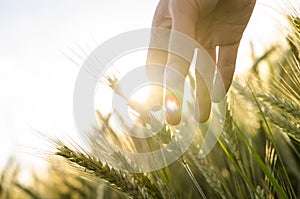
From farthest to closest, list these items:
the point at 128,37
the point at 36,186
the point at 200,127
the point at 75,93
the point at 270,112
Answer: the point at 36,186
the point at 200,127
the point at 270,112
the point at 128,37
the point at 75,93

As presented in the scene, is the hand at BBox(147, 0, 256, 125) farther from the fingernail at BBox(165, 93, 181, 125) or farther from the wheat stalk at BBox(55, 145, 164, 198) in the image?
the wheat stalk at BBox(55, 145, 164, 198)

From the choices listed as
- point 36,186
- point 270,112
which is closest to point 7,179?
point 36,186

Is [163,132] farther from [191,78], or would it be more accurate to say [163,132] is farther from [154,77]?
[191,78]

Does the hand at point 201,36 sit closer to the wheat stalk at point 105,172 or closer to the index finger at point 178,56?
the index finger at point 178,56

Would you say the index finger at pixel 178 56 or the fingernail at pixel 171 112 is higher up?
the index finger at pixel 178 56

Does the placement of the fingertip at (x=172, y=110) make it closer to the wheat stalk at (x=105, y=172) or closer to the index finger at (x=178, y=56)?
the index finger at (x=178, y=56)

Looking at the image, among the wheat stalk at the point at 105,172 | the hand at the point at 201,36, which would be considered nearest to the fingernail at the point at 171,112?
the hand at the point at 201,36

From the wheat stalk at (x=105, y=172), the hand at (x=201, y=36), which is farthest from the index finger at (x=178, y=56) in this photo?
the wheat stalk at (x=105, y=172)

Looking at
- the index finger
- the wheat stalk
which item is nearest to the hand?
the index finger

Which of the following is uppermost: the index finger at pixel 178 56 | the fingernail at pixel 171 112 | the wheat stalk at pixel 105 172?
the index finger at pixel 178 56
